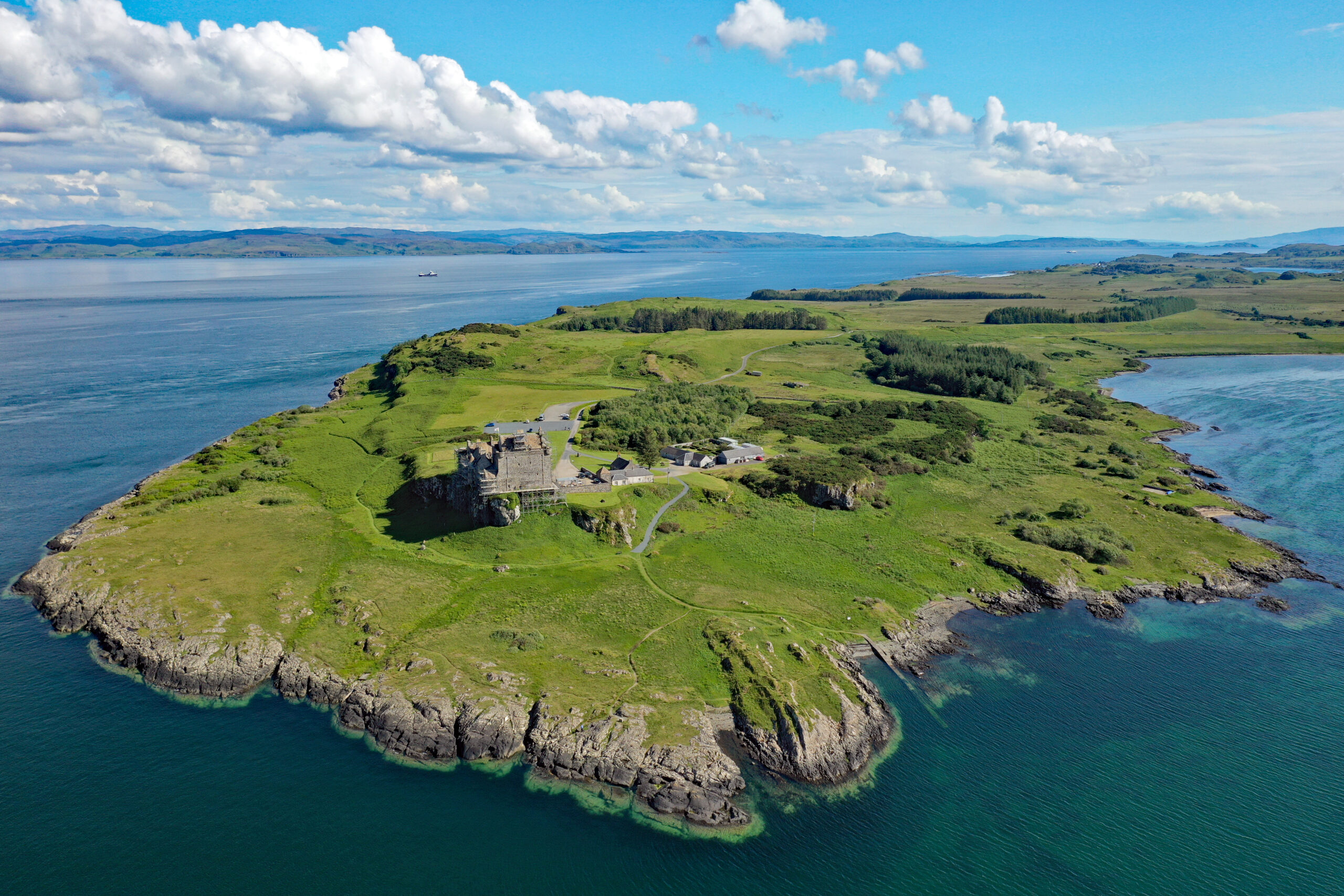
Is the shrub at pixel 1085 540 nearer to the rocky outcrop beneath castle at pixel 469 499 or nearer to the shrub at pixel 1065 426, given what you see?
the shrub at pixel 1065 426

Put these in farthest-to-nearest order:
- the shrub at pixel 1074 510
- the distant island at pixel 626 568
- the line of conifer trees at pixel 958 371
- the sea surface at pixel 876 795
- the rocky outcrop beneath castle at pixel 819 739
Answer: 1. the line of conifer trees at pixel 958 371
2. the shrub at pixel 1074 510
3. the distant island at pixel 626 568
4. the rocky outcrop beneath castle at pixel 819 739
5. the sea surface at pixel 876 795

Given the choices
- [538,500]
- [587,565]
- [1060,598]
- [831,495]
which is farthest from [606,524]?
[1060,598]

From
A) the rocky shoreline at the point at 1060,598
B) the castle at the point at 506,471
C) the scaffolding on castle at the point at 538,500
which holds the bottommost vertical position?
the rocky shoreline at the point at 1060,598

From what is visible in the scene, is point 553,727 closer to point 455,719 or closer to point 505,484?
point 455,719

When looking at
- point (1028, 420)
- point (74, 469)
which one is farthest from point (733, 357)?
point (74, 469)

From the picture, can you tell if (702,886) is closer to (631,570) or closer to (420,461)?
(631,570)

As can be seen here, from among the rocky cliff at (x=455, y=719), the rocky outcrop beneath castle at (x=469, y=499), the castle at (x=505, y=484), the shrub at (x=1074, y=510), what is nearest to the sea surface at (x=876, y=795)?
the rocky cliff at (x=455, y=719)

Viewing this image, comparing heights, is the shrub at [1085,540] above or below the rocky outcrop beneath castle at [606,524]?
below
